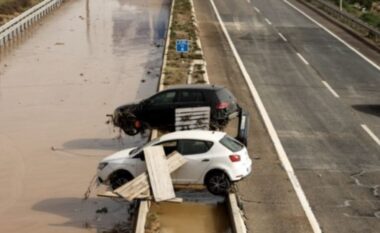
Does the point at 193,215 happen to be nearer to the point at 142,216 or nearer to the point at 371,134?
the point at 142,216

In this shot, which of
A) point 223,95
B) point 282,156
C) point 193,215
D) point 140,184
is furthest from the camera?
point 223,95

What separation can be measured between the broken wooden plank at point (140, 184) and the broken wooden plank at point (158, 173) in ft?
0.39

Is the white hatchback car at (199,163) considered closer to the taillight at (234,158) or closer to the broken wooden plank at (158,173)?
the taillight at (234,158)

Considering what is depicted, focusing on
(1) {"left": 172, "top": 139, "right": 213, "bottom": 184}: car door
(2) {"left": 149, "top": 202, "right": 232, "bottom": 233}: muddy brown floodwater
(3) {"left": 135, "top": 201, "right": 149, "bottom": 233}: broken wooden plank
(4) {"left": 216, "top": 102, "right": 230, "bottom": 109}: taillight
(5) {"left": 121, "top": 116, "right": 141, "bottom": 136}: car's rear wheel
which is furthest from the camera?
(5) {"left": 121, "top": 116, "right": 141, "bottom": 136}: car's rear wheel

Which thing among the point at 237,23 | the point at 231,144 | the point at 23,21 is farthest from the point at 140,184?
the point at 23,21

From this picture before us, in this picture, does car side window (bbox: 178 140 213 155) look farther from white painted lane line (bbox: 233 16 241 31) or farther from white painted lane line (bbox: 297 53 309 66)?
white painted lane line (bbox: 233 16 241 31)

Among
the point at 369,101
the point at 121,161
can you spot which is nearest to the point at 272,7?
the point at 369,101

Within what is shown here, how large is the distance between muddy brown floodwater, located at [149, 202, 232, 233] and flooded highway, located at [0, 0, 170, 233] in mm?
1420

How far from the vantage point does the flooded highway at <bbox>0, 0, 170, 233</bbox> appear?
1862 cm

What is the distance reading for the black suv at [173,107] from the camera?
21.9m

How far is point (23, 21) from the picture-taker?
50875 millimetres

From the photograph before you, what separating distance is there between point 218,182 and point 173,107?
545 centimetres

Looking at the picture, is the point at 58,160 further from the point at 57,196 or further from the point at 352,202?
the point at 352,202

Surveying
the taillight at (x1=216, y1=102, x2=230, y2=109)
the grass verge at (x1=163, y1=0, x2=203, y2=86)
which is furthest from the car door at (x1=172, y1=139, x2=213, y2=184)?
the grass verge at (x1=163, y1=0, x2=203, y2=86)
